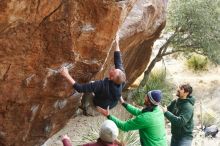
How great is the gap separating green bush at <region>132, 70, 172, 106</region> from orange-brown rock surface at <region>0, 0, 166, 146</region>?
5681mm

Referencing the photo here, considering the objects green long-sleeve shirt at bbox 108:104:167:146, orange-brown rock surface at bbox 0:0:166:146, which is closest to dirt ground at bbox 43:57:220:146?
orange-brown rock surface at bbox 0:0:166:146

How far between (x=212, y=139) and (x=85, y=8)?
23.3ft

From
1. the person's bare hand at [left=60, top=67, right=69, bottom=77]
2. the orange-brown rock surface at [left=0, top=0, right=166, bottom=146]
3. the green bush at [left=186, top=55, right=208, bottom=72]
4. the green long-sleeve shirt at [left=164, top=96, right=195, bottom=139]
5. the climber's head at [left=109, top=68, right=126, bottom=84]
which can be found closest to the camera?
the orange-brown rock surface at [left=0, top=0, right=166, bottom=146]

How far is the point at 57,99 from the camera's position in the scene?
10.4m

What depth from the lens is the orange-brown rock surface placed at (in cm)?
799

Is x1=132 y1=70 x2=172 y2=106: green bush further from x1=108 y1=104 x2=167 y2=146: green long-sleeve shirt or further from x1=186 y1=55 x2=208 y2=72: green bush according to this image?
x1=108 y1=104 x2=167 y2=146: green long-sleeve shirt

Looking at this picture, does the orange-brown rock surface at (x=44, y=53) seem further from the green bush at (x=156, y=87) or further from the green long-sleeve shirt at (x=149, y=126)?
the green bush at (x=156, y=87)

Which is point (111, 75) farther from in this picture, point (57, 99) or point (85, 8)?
point (57, 99)

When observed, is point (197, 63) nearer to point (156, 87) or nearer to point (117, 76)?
point (156, 87)

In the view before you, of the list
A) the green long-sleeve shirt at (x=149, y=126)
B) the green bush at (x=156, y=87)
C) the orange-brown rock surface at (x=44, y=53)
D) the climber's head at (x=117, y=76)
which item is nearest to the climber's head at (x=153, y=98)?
the green long-sleeve shirt at (x=149, y=126)

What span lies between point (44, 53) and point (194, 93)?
12174 mm

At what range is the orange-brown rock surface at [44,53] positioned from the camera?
7.99 metres

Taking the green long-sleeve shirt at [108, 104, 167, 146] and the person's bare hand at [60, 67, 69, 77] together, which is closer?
the green long-sleeve shirt at [108, 104, 167, 146]

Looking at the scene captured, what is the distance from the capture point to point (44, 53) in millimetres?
8734
